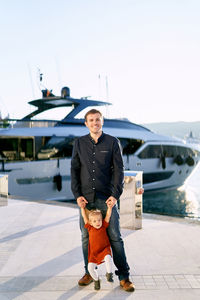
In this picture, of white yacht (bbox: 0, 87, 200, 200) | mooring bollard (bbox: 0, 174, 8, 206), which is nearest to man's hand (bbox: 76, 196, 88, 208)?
mooring bollard (bbox: 0, 174, 8, 206)

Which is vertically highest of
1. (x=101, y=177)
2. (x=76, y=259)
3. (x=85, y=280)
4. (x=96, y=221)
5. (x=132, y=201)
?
(x=101, y=177)

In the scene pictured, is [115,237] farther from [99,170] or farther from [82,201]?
[99,170]

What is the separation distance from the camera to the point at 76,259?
135 inches

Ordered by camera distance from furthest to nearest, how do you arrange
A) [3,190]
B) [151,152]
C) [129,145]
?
[151,152]
[129,145]
[3,190]

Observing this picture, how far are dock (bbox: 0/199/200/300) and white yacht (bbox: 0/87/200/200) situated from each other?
7157mm

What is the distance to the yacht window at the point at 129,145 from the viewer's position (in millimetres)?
14930

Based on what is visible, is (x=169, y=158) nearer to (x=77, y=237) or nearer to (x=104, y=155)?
(x=77, y=237)

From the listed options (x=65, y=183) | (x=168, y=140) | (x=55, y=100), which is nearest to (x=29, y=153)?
(x=65, y=183)

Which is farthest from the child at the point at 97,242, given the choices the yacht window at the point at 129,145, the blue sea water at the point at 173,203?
the yacht window at the point at 129,145

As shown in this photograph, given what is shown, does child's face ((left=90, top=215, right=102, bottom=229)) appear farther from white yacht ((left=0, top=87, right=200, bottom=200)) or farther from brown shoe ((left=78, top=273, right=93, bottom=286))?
white yacht ((left=0, top=87, right=200, bottom=200))

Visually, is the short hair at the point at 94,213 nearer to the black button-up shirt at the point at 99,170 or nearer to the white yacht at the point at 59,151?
the black button-up shirt at the point at 99,170

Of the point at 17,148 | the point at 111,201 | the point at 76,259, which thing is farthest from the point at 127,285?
the point at 17,148

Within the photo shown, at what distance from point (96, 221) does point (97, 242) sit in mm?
206

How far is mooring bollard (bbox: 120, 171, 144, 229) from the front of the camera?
182 inches
